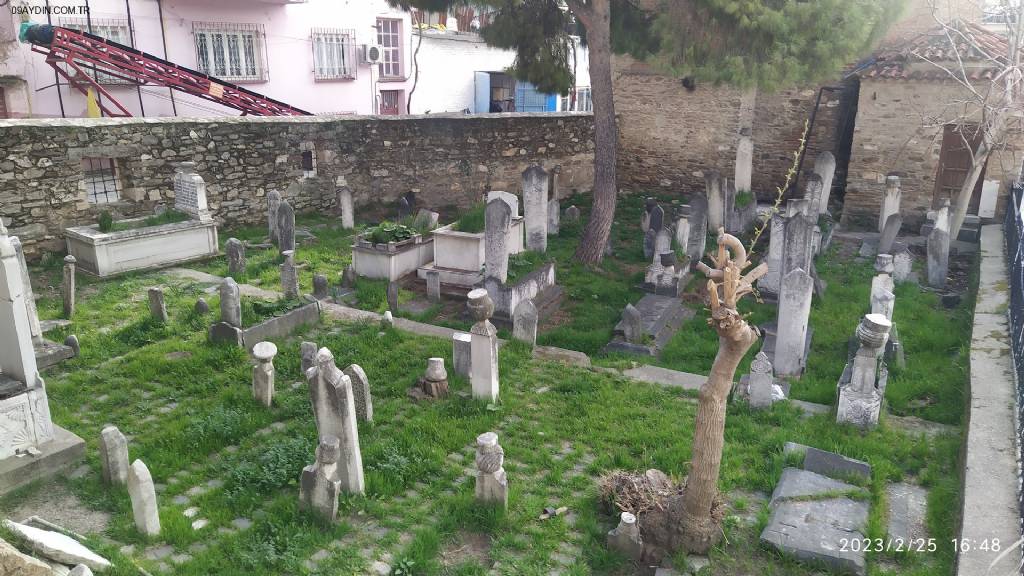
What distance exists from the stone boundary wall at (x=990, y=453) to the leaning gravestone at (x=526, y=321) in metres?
4.34

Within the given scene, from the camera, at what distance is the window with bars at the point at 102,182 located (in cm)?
1201

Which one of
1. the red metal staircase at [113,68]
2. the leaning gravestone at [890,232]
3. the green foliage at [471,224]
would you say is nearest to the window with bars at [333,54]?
the red metal staircase at [113,68]

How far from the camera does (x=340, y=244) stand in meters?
12.9

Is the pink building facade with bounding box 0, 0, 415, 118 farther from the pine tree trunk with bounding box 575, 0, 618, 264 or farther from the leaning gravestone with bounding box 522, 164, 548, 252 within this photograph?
the pine tree trunk with bounding box 575, 0, 618, 264

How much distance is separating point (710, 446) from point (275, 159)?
11042mm

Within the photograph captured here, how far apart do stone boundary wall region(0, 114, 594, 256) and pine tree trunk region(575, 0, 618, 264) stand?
4671 mm

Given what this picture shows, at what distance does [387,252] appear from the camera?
10945mm

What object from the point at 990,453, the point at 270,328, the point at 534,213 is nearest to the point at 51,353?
the point at 270,328

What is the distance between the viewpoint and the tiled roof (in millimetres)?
13781

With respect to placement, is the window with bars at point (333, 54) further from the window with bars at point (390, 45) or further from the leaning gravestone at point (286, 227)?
the leaning gravestone at point (286, 227)

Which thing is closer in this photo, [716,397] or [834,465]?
[716,397]

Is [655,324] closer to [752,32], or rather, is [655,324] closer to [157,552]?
[752,32]

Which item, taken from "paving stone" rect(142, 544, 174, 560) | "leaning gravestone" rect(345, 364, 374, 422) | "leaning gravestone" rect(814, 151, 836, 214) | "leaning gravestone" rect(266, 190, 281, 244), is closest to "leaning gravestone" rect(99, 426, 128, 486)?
"paving stone" rect(142, 544, 174, 560)

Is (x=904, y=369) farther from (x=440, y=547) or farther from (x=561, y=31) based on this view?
(x=561, y=31)
